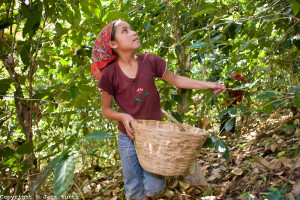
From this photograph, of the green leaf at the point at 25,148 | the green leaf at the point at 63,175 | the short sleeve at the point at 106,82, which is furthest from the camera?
the short sleeve at the point at 106,82

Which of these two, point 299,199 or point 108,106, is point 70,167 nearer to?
point 108,106

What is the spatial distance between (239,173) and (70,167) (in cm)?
186

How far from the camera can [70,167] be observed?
2.29ft

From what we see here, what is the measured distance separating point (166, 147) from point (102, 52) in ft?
2.87

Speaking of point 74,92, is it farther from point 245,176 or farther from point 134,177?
point 245,176

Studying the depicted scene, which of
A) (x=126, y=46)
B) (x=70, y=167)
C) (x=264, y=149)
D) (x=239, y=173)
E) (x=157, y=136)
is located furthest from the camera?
(x=264, y=149)

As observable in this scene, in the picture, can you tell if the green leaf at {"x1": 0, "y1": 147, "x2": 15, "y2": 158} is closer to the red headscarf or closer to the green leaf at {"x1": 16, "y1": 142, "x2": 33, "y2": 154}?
the green leaf at {"x1": 16, "y1": 142, "x2": 33, "y2": 154}

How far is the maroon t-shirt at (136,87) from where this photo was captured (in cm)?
187

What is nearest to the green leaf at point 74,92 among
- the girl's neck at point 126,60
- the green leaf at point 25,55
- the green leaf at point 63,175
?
the green leaf at point 25,55

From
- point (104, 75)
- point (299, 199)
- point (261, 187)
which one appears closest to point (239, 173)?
point (261, 187)

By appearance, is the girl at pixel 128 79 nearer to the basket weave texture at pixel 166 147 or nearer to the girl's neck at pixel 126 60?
the girl's neck at pixel 126 60

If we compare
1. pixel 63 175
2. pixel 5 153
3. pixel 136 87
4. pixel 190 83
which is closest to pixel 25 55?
pixel 5 153

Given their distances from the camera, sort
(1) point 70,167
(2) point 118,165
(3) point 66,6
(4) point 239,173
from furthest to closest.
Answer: (2) point 118,165
(4) point 239,173
(3) point 66,6
(1) point 70,167

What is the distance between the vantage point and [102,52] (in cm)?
189
